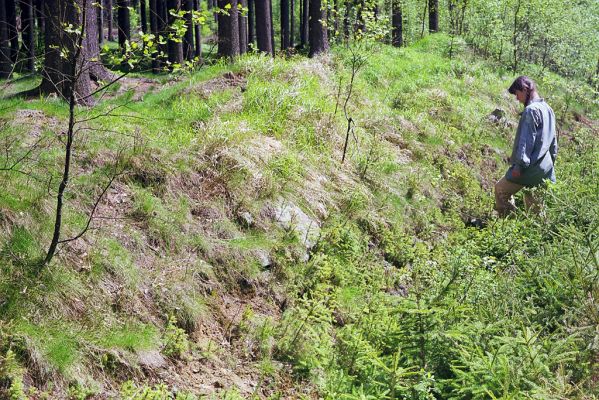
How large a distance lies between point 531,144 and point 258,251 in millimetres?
4232

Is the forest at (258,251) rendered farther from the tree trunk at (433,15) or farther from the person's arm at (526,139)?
the tree trunk at (433,15)

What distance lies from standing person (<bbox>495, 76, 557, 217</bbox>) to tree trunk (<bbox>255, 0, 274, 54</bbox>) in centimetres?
752

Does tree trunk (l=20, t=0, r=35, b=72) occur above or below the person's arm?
above

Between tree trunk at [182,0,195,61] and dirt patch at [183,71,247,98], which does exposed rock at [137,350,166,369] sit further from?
dirt patch at [183,71,247,98]

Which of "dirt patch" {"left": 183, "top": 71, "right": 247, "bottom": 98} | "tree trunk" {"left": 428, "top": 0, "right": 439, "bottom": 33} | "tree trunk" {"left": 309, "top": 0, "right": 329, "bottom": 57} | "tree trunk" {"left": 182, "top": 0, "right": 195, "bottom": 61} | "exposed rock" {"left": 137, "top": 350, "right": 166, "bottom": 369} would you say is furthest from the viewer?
"tree trunk" {"left": 428, "top": 0, "right": 439, "bottom": 33}

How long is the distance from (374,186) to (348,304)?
2841 millimetres

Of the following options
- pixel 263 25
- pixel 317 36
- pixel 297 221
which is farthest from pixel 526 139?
pixel 263 25

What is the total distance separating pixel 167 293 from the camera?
471 cm

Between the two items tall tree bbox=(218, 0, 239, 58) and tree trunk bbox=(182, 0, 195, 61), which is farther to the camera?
tall tree bbox=(218, 0, 239, 58)

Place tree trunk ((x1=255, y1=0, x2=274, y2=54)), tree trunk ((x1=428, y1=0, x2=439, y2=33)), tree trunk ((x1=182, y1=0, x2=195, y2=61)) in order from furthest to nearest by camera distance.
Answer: tree trunk ((x1=428, y1=0, x2=439, y2=33))
tree trunk ((x1=255, y1=0, x2=274, y2=54))
tree trunk ((x1=182, y1=0, x2=195, y2=61))

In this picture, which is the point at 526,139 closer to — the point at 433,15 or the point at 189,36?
the point at 189,36

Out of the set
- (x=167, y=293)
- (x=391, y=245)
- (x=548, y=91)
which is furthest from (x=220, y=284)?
(x=548, y=91)

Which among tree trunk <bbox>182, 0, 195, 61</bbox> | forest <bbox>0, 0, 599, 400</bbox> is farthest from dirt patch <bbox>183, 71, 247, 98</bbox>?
tree trunk <bbox>182, 0, 195, 61</bbox>

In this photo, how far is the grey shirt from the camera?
7.21 m
